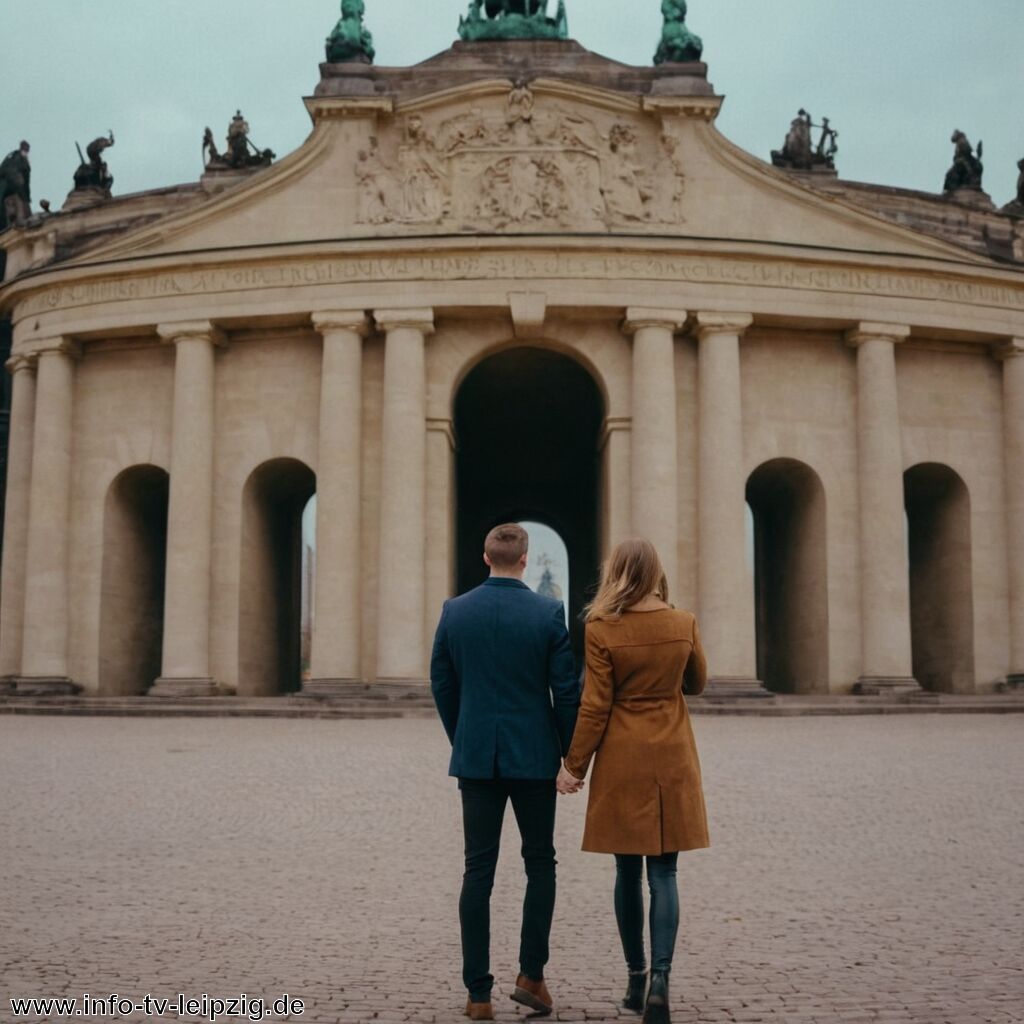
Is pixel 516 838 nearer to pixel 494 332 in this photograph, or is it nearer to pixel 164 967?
pixel 164 967

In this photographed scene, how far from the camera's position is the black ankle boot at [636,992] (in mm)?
6773

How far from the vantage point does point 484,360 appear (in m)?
36.5

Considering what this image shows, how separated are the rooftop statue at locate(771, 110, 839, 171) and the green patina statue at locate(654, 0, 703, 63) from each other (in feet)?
14.3

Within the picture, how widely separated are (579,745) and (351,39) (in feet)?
105

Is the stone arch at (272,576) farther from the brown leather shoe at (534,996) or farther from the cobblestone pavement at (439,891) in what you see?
the brown leather shoe at (534,996)

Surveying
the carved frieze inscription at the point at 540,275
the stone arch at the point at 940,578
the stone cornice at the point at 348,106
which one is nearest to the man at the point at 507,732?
the carved frieze inscription at the point at 540,275

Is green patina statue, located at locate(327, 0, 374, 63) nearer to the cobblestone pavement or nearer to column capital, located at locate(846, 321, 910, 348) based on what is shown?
column capital, located at locate(846, 321, 910, 348)

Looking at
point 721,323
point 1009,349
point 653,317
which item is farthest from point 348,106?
point 1009,349

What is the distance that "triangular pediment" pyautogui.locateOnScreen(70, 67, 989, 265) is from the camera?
108 ft

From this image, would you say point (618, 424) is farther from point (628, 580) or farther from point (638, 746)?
point (638, 746)

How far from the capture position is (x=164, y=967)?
24.3 feet

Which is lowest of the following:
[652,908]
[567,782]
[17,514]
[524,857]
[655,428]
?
[652,908]

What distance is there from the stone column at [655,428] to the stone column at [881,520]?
4675 millimetres

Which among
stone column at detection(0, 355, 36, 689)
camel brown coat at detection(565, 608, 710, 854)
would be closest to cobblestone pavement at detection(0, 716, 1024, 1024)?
camel brown coat at detection(565, 608, 710, 854)
